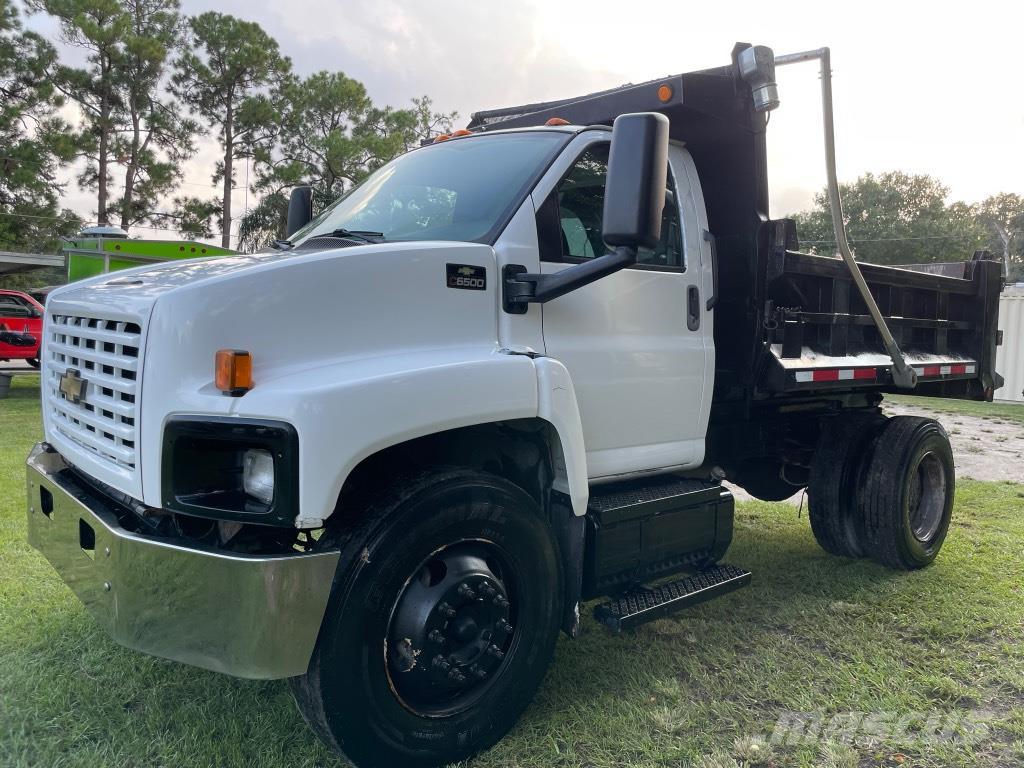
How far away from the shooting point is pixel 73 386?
3.06m

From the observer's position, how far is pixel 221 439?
240cm

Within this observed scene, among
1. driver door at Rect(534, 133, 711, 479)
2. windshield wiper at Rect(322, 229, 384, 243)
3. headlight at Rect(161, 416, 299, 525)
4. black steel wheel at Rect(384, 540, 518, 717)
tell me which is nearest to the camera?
headlight at Rect(161, 416, 299, 525)

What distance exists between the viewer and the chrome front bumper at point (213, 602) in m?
2.39

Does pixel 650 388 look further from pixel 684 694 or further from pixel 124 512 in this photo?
pixel 124 512

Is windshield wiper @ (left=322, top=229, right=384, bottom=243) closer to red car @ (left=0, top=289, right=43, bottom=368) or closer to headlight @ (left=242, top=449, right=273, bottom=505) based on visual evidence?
headlight @ (left=242, top=449, right=273, bottom=505)

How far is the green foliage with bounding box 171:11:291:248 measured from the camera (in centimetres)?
3144

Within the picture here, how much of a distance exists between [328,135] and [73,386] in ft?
96.9

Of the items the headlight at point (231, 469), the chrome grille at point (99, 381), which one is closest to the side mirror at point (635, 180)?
the headlight at point (231, 469)

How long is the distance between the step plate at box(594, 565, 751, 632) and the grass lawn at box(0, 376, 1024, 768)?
328mm

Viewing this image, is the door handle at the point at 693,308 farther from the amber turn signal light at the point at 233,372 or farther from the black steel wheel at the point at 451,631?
the amber turn signal light at the point at 233,372

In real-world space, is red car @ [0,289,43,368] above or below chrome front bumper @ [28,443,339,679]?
above

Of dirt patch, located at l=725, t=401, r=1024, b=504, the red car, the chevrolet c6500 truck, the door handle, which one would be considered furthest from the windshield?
the red car

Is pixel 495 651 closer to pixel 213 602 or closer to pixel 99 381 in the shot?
pixel 213 602

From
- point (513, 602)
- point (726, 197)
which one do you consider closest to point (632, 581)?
point (513, 602)
